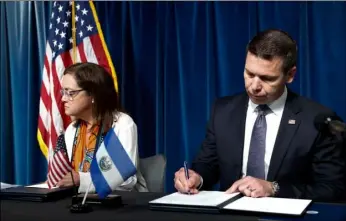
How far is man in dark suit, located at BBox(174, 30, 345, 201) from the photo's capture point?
208 cm

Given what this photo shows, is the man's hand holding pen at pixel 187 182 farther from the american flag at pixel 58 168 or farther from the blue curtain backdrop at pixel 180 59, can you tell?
the blue curtain backdrop at pixel 180 59

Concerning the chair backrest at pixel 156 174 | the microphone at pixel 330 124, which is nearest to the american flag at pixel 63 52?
the chair backrest at pixel 156 174

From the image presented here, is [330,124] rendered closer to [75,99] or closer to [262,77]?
[262,77]

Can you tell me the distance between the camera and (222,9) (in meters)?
3.50

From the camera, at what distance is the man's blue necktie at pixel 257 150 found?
2.17 meters

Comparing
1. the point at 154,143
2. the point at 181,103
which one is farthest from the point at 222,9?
the point at 154,143

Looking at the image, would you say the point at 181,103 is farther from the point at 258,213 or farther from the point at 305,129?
the point at 258,213

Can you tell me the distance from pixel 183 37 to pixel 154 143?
792mm

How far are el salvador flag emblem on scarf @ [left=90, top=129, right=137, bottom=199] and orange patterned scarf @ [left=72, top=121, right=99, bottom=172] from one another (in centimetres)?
100

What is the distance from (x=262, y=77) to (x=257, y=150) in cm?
31

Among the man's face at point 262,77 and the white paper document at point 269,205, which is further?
the man's face at point 262,77

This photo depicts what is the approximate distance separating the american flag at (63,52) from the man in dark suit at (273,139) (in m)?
1.30

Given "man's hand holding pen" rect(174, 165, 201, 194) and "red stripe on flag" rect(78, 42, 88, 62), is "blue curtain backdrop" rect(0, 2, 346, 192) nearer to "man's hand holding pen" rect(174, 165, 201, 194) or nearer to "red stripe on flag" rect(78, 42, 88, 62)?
"red stripe on flag" rect(78, 42, 88, 62)

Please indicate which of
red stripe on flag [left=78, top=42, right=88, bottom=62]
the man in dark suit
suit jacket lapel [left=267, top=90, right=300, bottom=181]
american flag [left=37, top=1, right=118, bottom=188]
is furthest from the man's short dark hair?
red stripe on flag [left=78, top=42, right=88, bottom=62]
